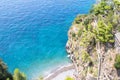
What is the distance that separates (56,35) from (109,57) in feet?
145

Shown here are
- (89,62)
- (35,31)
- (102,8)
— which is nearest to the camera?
(89,62)

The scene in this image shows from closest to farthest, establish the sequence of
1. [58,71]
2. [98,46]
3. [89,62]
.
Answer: [98,46]
[89,62]
[58,71]

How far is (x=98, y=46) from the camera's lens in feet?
266

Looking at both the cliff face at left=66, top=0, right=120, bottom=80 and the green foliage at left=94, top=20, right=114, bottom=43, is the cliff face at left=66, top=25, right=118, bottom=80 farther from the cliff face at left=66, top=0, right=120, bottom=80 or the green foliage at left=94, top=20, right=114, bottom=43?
the green foliage at left=94, top=20, right=114, bottom=43

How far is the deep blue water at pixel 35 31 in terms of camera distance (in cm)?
10156

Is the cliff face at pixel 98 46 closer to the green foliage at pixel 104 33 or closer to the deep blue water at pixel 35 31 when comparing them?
the green foliage at pixel 104 33

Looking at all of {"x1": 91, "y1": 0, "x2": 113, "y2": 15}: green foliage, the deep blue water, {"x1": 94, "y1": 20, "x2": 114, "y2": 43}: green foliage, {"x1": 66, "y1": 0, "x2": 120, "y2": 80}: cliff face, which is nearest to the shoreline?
{"x1": 66, "y1": 0, "x2": 120, "y2": 80}: cliff face

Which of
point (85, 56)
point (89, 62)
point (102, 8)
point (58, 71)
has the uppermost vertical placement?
point (102, 8)

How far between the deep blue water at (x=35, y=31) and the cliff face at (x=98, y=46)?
12423 millimetres

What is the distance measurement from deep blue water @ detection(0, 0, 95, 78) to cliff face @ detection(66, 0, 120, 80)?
1242 cm

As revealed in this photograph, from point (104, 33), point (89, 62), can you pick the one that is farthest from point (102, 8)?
point (89, 62)

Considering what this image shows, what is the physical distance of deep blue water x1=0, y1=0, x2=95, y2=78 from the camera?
101562 millimetres

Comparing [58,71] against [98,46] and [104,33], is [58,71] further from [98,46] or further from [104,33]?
→ [104,33]

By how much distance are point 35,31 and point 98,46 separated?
46179 millimetres
